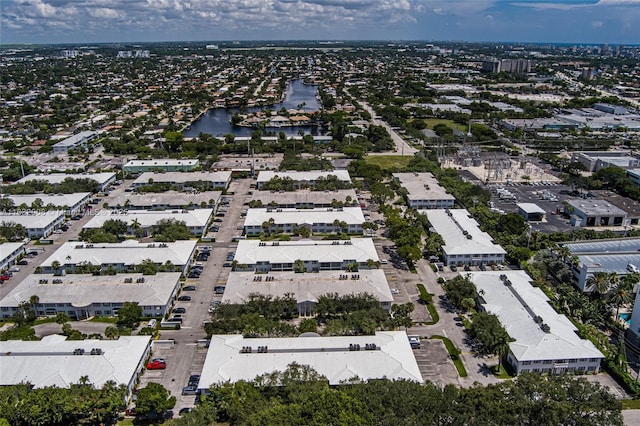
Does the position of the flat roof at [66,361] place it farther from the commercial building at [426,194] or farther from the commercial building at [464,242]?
the commercial building at [426,194]

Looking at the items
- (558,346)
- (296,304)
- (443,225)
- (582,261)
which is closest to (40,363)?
(296,304)

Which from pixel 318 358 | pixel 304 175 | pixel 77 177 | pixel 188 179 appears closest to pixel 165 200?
pixel 188 179

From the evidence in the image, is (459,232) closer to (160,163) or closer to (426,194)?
(426,194)

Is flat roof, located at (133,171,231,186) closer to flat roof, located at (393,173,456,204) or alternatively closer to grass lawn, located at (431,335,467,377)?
flat roof, located at (393,173,456,204)

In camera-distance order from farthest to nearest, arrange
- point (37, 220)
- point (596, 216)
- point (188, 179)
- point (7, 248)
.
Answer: point (188, 179)
point (596, 216)
point (37, 220)
point (7, 248)

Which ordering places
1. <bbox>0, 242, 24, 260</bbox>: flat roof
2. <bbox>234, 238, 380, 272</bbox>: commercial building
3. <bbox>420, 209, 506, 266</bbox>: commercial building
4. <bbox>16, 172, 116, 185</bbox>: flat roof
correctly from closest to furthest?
<bbox>234, 238, 380, 272</bbox>: commercial building → <bbox>420, 209, 506, 266</bbox>: commercial building → <bbox>0, 242, 24, 260</bbox>: flat roof → <bbox>16, 172, 116, 185</bbox>: flat roof

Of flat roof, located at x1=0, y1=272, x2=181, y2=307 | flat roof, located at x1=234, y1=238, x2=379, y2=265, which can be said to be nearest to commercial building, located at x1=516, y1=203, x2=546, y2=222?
flat roof, located at x1=234, y1=238, x2=379, y2=265
